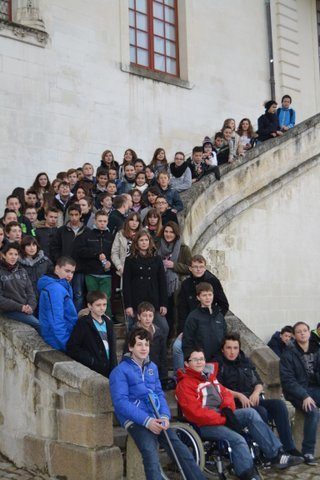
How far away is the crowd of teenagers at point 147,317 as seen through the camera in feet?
19.7

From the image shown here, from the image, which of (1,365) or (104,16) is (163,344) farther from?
(104,16)

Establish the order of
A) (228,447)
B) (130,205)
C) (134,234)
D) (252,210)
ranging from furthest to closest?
(252,210) < (130,205) < (134,234) < (228,447)

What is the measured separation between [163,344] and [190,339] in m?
0.36

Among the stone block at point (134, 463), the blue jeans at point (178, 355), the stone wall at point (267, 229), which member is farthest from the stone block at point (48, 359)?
the stone wall at point (267, 229)

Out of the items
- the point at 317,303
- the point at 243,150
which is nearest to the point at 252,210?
the point at 243,150

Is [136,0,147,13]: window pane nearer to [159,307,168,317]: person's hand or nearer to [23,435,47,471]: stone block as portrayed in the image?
[159,307,168,317]: person's hand

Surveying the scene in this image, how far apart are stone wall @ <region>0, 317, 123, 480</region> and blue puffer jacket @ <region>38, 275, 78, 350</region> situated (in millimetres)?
127

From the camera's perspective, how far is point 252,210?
39.7ft

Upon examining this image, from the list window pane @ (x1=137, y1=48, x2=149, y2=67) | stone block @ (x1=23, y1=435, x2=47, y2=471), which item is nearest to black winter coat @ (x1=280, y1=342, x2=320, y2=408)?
stone block @ (x1=23, y1=435, x2=47, y2=471)

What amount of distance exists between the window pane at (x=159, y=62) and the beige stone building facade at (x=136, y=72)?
2 cm

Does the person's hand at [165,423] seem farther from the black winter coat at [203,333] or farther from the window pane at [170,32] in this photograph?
the window pane at [170,32]

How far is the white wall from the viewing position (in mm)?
11820

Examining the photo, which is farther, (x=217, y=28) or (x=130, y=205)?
(x=217, y=28)

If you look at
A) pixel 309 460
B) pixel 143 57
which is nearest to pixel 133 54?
pixel 143 57
